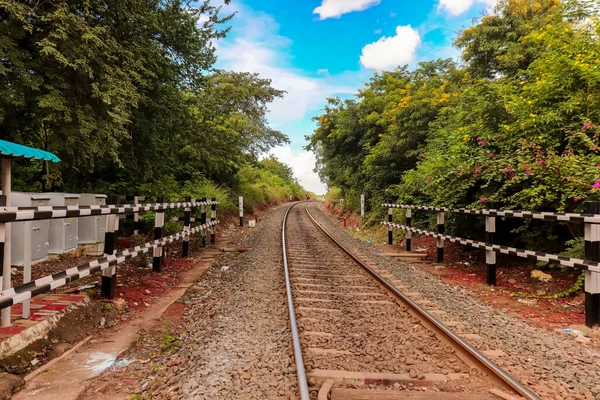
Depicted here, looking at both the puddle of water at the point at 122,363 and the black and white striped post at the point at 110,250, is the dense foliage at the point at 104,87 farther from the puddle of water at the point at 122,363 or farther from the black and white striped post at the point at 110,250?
the puddle of water at the point at 122,363

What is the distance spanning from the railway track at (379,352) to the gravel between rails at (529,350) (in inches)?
11.0

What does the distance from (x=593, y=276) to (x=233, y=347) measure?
13.8 ft

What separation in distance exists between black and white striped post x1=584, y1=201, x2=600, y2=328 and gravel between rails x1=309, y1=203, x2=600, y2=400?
2.05 ft

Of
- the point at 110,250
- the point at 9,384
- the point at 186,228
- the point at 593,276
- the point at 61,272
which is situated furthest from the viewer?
the point at 186,228

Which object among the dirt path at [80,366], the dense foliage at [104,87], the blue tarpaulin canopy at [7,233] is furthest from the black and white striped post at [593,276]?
the dense foliage at [104,87]

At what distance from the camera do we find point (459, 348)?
11.4 feet

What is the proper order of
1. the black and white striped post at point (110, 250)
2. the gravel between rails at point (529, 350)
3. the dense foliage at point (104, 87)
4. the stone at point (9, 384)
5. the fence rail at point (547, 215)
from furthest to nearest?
the dense foliage at point (104, 87)
the black and white striped post at point (110, 250)
the fence rail at point (547, 215)
the gravel between rails at point (529, 350)
the stone at point (9, 384)

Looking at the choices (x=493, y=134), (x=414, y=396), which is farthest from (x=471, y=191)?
(x=414, y=396)

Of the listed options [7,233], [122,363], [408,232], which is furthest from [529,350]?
[408,232]

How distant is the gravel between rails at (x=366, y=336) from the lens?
10.1 feet

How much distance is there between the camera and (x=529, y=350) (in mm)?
3600

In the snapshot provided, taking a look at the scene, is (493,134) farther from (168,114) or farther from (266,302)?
(168,114)

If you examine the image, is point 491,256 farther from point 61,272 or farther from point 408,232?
point 61,272

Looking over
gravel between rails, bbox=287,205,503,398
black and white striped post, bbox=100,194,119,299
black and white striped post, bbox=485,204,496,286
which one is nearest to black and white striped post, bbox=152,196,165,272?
black and white striped post, bbox=100,194,119,299
